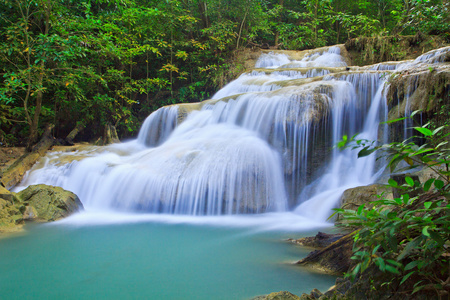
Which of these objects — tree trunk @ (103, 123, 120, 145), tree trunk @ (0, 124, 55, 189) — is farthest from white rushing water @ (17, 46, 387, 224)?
tree trunk @ (103, 123, 120, 145)

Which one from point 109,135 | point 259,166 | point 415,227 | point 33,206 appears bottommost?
point 33,206

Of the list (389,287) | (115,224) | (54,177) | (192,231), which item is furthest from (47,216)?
(389,287)

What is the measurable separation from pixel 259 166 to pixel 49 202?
4.14 m

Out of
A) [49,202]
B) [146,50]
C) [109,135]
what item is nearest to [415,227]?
A: [49,202]

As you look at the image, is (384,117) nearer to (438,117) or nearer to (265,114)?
(438,117)

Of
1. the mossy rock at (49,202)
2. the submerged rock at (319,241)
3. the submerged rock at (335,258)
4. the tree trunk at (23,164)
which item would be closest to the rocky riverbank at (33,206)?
the mossy rock at (49,202)

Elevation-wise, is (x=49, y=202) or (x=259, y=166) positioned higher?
(x=259, y=166)

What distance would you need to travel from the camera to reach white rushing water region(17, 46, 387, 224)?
244 inches

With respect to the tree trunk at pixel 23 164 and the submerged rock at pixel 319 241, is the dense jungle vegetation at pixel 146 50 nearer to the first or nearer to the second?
the tree trunk at pixel 23 164

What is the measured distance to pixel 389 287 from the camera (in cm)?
166

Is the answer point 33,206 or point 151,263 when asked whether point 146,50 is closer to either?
point 33,206

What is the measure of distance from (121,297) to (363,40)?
12540 millimetres

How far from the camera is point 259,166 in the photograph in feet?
21.2

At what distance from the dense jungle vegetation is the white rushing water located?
2.78m
